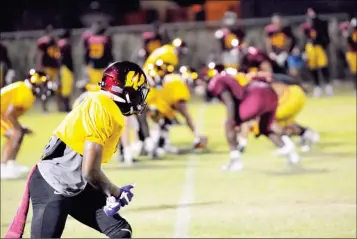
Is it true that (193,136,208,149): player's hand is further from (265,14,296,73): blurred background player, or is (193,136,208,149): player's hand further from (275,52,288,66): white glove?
(265,14,296,73): blurred background player

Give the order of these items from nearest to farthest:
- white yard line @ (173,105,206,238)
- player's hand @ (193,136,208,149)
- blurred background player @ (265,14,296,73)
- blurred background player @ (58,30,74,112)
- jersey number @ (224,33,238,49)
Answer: white yard line @ (173,105,206,238) → player's hand @ (193,136,208,149) → blurred background player @ (58,30,74,112) → blurred background player @ (265,14,296,73) → jersey number @ (224,33,238,49)

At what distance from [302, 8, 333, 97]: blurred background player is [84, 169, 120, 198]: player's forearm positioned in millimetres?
16686

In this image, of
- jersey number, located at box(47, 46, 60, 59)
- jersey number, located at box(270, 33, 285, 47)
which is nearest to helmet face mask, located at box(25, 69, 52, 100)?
jersey number, located at box(47, 46, 60, 59)

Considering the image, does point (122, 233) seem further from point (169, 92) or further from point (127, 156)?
point (169, 92)

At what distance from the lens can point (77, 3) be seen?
2630 centimetres

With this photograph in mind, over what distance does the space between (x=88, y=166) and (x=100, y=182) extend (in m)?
→ 0.12

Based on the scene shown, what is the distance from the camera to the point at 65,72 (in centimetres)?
2134

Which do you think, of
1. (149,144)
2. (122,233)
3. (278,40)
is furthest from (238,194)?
(278,40)

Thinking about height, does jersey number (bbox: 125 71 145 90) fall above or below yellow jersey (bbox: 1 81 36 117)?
above

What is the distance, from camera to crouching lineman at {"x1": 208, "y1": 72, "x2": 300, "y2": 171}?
39.3 feet

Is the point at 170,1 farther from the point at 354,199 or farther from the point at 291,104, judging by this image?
the point at 354,199

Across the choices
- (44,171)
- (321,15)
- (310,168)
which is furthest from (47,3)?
(44,171)

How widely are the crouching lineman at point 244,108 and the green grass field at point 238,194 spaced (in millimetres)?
242

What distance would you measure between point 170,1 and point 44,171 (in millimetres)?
22523
